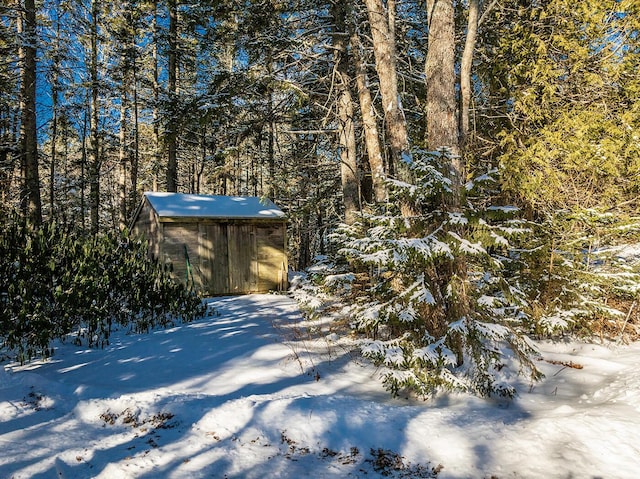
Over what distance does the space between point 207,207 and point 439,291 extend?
10.0m

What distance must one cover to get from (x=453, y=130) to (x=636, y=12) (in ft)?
16.9

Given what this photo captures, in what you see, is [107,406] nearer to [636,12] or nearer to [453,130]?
[453,130]

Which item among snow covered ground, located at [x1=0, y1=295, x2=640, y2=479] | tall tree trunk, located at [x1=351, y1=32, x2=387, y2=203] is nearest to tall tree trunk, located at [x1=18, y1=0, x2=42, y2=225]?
snow covered ground, located at [x1=0, y1=295, x2=640, y2=479]

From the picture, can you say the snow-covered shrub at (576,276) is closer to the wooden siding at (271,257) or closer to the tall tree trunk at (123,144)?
the wooden siding at (271,257)

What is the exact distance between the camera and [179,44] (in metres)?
17.2

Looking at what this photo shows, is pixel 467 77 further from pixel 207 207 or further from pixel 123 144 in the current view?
pixel 123 144

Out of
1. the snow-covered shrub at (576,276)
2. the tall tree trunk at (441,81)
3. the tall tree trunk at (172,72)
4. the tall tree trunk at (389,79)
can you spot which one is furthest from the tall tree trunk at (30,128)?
the snow-covered shrub at (576,276)

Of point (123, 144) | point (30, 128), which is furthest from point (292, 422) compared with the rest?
point (123, 144)

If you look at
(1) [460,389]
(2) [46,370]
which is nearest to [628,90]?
(1) [460,389]

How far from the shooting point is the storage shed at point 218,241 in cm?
1205

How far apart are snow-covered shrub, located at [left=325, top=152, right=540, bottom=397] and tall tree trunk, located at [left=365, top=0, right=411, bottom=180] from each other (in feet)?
3.96

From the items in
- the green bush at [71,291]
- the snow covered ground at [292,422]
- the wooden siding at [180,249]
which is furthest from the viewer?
the wooden siding at [180,249]

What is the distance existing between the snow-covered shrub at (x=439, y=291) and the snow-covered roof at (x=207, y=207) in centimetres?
800

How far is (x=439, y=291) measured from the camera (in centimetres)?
456
